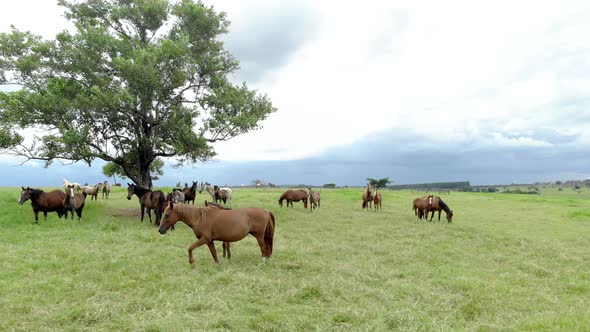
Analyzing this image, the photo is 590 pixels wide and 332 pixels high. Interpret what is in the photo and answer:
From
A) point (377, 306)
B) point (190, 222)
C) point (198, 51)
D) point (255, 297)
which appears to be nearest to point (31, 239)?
point (190, 222)

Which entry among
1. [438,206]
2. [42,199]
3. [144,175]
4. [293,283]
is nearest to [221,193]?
[144,175]

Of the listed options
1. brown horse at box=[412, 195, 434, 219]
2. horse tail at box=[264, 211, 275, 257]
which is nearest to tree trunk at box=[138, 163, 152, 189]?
horse tail at box=[264, 211, 275, 257]

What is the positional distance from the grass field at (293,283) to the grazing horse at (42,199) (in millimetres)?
2035

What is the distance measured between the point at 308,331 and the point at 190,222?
5.47m

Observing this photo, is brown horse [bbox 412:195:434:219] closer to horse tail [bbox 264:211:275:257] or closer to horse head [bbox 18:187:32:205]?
horse tail [bbox 264:211:275:257]

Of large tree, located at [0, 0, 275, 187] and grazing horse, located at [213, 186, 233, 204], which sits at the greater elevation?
large tree, located at [0, 0, 275, 187]

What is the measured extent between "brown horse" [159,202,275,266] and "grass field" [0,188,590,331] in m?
0.72

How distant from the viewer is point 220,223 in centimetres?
973

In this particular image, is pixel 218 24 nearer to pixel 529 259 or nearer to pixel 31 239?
pixel 31 239

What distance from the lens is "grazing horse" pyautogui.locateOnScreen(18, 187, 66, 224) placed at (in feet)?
55.1

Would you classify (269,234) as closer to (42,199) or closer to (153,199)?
(153,199)

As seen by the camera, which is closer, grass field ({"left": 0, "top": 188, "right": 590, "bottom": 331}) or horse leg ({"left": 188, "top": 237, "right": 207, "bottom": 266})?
grass field ({"left": 0, "top": 188, "right": 590, "bottom": 331})

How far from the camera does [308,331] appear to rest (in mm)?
5590

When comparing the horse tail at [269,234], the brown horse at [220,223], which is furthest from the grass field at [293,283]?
the brown horse at [220,223]
